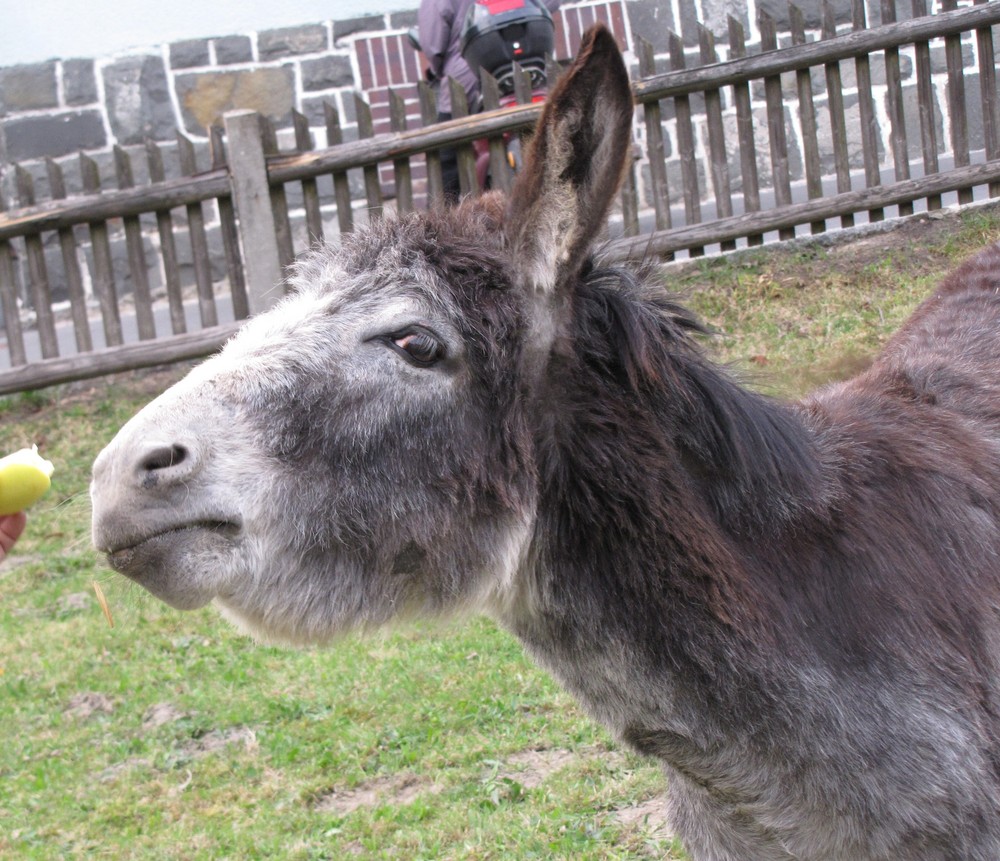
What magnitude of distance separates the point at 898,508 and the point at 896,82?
642 centimetres

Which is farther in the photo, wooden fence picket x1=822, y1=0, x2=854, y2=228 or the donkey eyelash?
wooden fence picket x1=822, y1=0, x2=854, y2=228

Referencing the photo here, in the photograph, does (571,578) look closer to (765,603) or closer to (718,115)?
(765,603)

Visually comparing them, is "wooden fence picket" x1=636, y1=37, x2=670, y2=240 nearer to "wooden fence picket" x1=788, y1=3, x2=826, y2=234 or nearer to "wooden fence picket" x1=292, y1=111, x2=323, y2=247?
"wooden fence picket" x1=788, y1=3, x2=826, y2=234

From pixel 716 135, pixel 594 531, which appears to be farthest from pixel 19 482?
pixel 716 135

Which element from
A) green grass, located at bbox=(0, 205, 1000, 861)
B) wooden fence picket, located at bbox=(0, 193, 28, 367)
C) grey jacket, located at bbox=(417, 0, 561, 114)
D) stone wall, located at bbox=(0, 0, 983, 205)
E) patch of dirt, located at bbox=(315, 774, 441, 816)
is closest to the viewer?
green grass, located at bbox=(0, 205, 1000, 861)

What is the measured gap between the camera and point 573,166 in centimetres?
218

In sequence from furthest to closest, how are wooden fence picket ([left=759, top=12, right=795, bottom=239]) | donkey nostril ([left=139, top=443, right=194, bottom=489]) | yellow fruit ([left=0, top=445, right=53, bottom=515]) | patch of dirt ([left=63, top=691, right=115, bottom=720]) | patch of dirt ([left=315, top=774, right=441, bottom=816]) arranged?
wooden fence picket ([left=759, top=12, right=795, bottom=239]) → patch of dirt ([left=63, top=691, right=115, bottom=720]) → patch of dirt ([left=315, top=774, right=441, bottom=816]) → yellow fruit ([left=0, top=445, right=53, bottom=515]) → donkey nostril ([left=139, top=443, right=194, bottom=489])

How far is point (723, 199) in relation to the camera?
798cm

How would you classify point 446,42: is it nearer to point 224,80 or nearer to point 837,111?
point 837,111

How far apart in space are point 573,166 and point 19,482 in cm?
155

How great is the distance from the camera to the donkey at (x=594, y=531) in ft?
6.98

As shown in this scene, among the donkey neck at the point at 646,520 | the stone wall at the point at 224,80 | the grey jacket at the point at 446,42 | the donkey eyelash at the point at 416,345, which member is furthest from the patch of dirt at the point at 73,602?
the stone wall at the point at 224,80

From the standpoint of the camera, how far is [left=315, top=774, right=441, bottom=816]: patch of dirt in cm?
395

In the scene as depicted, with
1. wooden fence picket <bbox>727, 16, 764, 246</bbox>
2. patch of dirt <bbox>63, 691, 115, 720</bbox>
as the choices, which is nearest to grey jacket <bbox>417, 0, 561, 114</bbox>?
wooden fence picket <bbox>727, 16, 764, 246</bbox>
